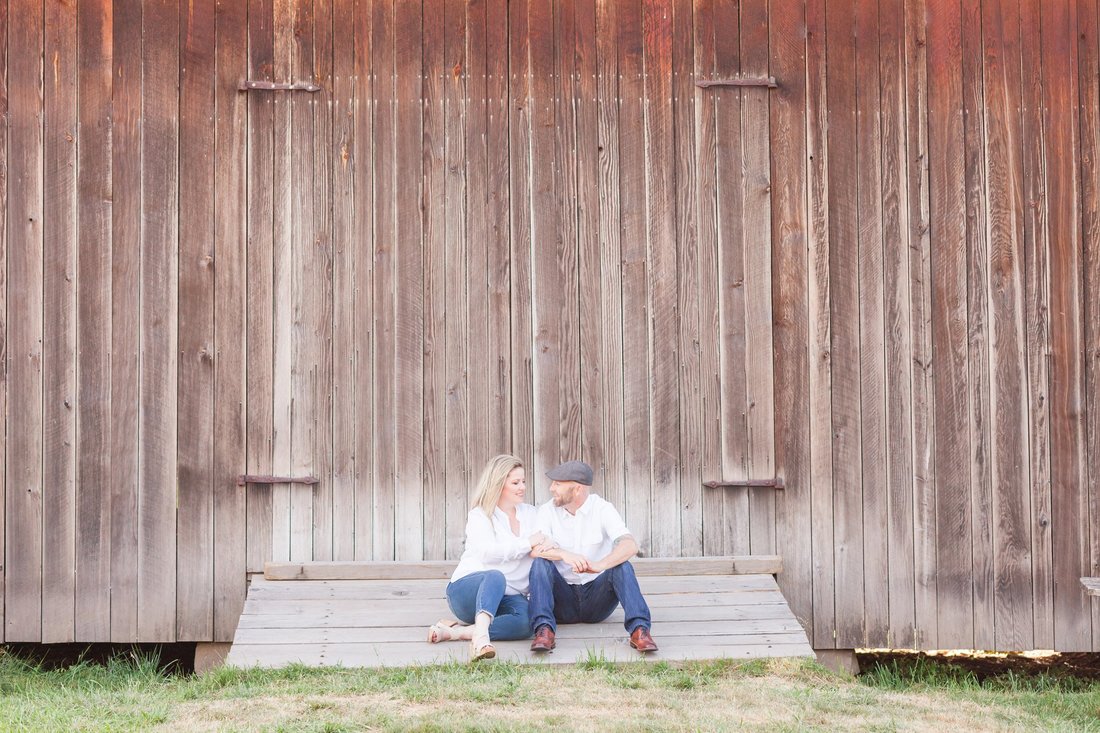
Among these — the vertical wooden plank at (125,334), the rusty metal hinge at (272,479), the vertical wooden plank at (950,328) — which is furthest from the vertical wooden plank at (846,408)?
the vertical wooden plank at (125,334)

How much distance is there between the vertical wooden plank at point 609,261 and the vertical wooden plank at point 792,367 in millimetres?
896

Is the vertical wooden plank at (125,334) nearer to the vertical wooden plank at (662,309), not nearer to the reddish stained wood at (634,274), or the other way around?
the reddish stained wood at (634,274)

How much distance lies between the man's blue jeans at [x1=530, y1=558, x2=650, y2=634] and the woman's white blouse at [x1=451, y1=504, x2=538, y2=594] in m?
0.16

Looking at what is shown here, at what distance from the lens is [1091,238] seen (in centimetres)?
633

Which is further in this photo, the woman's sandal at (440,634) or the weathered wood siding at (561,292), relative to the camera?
the weathered wood siding at (561,292)

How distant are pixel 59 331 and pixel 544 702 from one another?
3.53 meters

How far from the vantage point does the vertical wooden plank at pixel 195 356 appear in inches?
243

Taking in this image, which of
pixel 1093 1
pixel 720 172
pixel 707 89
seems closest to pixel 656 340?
pixel 720 172

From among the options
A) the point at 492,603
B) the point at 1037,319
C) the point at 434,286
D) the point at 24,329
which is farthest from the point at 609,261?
the point at 24,329

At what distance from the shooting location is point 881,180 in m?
6.35

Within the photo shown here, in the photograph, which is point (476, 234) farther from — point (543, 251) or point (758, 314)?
point (758, 314)

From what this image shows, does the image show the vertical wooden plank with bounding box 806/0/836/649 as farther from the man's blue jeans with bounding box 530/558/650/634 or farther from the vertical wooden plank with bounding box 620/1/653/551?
the man's blue jeans with bounding box 530/558/650/634

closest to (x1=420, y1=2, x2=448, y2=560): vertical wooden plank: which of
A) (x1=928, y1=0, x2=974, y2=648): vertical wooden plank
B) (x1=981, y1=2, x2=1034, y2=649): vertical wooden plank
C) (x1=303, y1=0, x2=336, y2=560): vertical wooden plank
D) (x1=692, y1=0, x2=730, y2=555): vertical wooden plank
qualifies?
(x1=303, y1=0, x2=336, y2=560): vertical wooden plank

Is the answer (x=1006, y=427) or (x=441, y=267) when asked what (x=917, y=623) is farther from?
(x=441, y=267)
